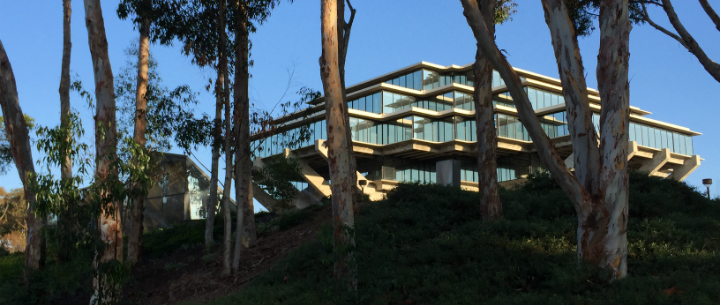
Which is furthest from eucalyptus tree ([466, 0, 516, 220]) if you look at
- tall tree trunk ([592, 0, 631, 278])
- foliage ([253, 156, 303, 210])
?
foliage ([253, 156, 303, 210])

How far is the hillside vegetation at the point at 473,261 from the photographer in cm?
870

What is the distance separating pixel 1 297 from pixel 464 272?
38.3ft

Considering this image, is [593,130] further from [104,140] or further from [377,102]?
[377,102]

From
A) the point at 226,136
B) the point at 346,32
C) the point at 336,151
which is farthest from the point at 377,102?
the point at 336,151

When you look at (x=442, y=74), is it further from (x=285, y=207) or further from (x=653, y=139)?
(x=285, y=207)

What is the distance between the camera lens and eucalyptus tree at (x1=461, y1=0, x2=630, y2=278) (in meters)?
8.74

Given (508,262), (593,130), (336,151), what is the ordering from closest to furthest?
1. (593,130)
2. (508,262)
3. (336,151)

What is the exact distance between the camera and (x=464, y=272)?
34.4 feet

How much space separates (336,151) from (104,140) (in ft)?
16.1

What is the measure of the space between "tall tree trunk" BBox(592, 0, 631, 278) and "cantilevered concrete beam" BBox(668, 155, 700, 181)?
145ft

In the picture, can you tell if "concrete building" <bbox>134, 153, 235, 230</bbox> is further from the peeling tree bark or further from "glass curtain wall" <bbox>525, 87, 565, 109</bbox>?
"glass curtain wall" <bbox>525, 87, 565, 109</bbox>

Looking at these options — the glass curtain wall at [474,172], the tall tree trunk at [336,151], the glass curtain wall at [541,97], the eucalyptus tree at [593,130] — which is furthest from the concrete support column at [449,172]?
the eucalyptus tree at [593,130]

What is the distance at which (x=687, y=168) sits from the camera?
48719mm

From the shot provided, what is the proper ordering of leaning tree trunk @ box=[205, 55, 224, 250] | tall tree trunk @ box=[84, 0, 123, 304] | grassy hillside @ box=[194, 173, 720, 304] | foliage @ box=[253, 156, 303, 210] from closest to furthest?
grassy hillside @ box=[194, 173, 720, 304], tall tree trunk @ box=[84, 0, 123, 304], leaning tree trunk @ box=[205, 55, 224, 250], foliage @ box=[253, 156, 303, 210]
